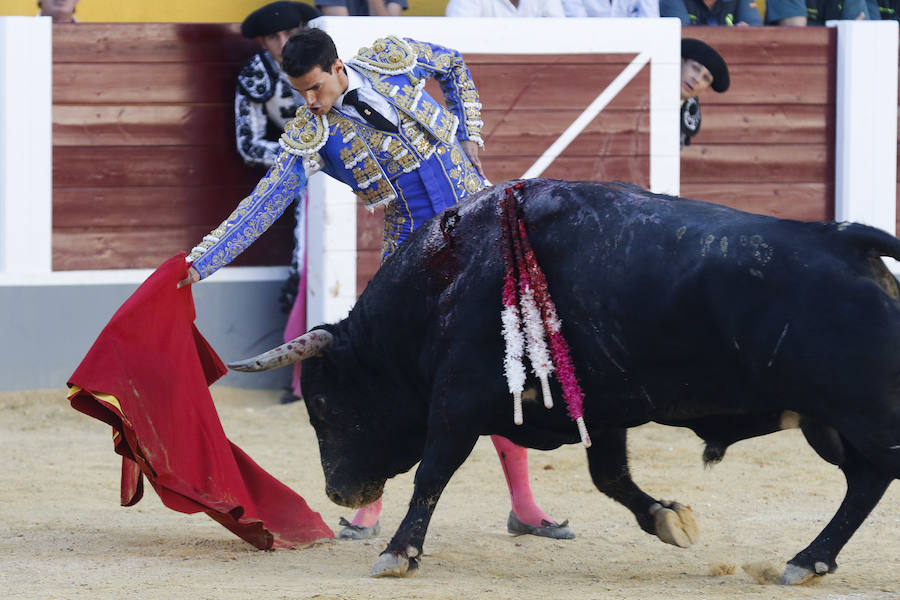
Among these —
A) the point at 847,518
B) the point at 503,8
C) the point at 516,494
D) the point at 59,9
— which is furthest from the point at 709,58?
the point at 847,518

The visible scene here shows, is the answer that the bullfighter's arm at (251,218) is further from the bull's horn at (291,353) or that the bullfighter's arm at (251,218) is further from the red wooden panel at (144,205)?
the red wooden panel at (144,205)

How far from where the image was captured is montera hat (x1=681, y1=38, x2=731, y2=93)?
6.88 m

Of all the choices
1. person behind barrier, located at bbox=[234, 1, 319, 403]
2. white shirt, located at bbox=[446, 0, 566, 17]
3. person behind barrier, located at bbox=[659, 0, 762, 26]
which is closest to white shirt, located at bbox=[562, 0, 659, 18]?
white shirt, located at bbox=[446, 0, 566, 17]

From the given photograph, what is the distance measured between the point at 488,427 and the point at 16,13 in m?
4.83

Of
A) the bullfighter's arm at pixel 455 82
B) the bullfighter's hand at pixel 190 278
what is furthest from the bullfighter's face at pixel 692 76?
the bullfighter's hand at pixel 190 278

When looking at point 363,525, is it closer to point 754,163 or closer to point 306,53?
point 306,53

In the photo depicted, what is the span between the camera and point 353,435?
13.4 feet

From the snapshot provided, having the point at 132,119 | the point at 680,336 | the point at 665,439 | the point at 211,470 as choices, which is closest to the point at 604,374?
the point at 680,336

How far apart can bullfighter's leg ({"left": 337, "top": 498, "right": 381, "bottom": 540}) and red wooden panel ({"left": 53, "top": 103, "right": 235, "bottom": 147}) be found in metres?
3.05

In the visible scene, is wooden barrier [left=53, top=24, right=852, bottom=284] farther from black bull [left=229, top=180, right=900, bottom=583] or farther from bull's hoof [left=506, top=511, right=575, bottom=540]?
black bull [left=229, top=180, right=900, bottom=583]

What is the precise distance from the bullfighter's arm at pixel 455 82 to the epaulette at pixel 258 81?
2.67 metres

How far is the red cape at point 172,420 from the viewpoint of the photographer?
3.95 m

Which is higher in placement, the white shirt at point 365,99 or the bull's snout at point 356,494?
the white shirt at point 365,99

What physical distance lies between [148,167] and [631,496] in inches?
144
